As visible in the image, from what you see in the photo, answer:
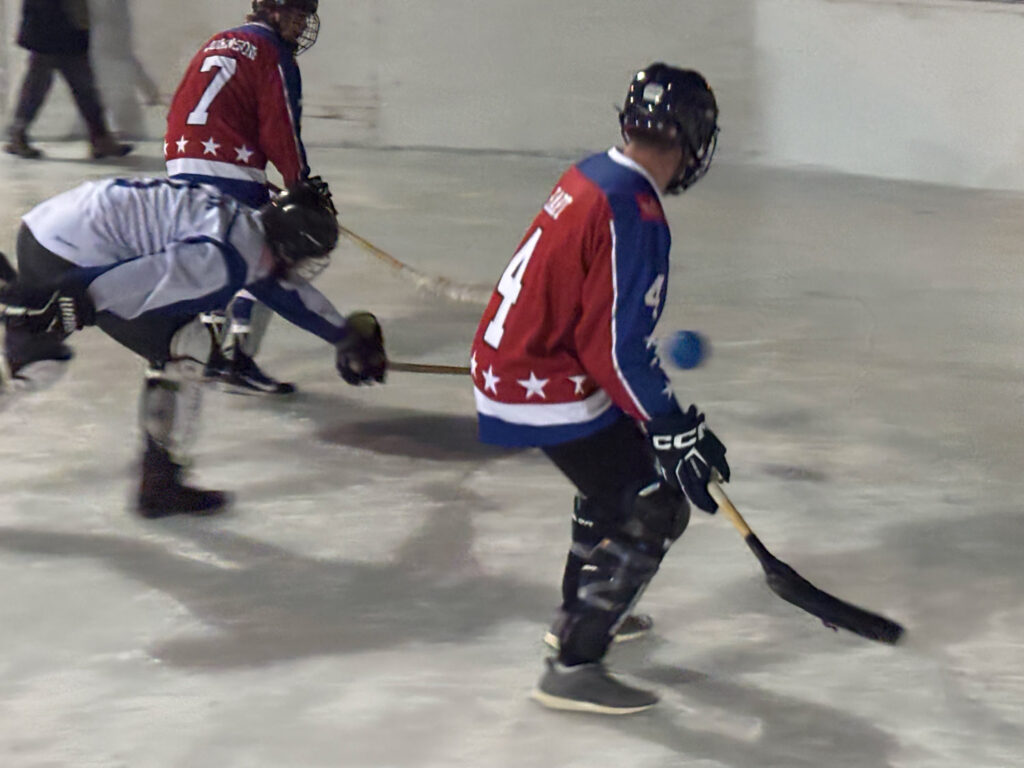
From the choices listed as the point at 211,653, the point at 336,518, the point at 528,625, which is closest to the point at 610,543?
the point at 528,625

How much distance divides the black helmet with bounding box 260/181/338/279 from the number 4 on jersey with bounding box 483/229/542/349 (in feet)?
3.30

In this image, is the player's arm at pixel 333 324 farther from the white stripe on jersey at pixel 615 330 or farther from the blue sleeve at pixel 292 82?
the white stripe on jersey at pixel 615 330

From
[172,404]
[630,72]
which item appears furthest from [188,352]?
[630,72]

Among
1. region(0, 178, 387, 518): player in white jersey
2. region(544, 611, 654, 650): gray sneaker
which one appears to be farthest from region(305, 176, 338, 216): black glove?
region(544, 611, 654, 650): gray sneaker

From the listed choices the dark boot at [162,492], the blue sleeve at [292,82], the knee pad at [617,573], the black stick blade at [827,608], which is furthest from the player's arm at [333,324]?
the black stick blade at [827,608]

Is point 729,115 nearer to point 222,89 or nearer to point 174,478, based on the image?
point 222,89

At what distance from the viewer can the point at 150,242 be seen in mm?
3438

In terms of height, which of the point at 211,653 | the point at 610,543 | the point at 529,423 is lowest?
the point at 211,653

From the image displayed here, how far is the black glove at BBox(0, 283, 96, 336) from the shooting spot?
331 cm

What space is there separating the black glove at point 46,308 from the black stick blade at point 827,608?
65.5 inches

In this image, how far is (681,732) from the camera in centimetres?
276

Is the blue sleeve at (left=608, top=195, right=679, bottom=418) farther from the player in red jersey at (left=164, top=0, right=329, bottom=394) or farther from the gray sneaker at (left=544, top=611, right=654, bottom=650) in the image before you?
the player in red jersey at (left=164, top=0, right=329, bottom=394)

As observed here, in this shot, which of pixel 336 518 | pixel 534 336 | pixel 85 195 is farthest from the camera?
pixel 336 518

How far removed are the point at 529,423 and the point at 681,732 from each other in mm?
680
